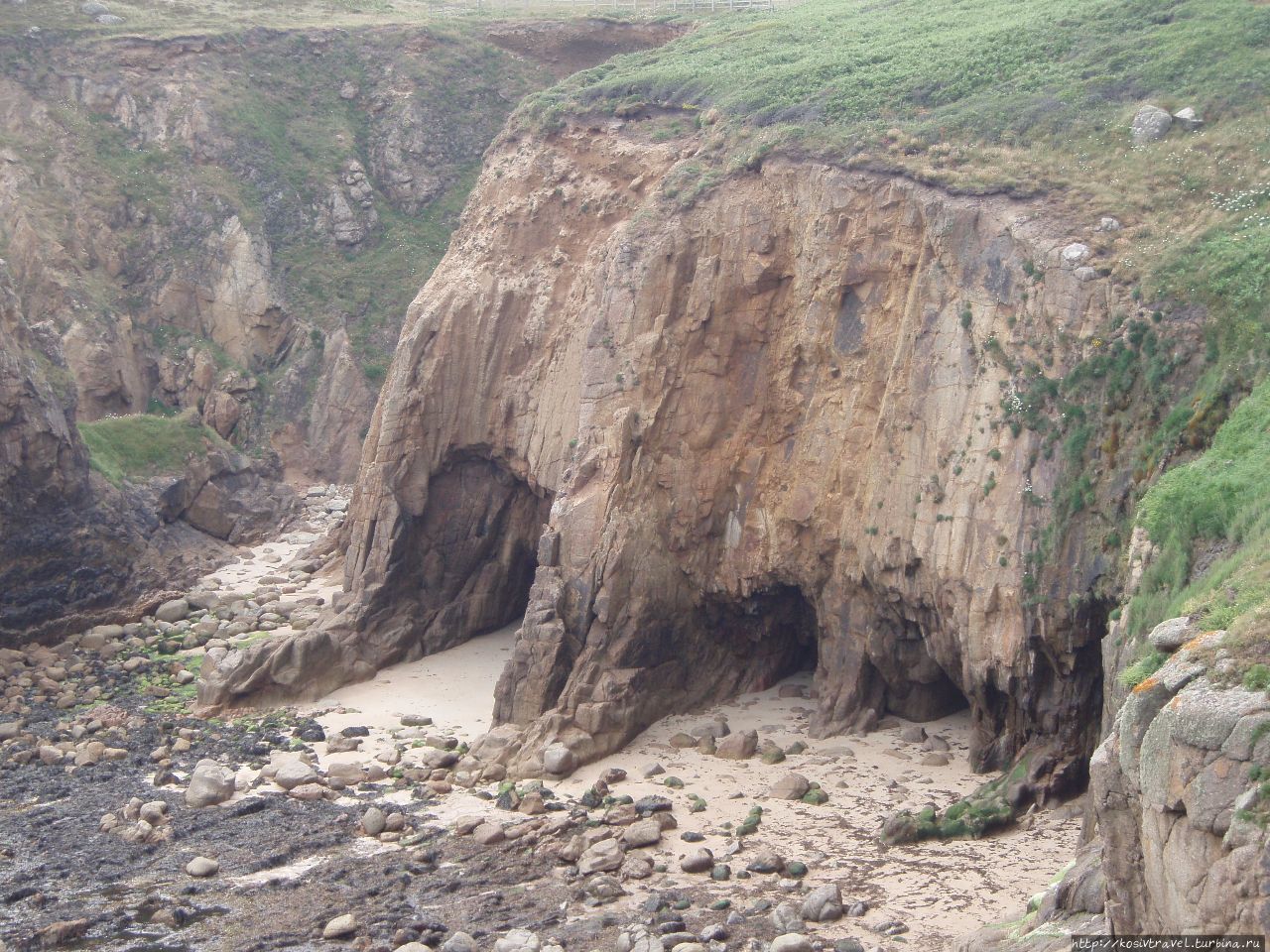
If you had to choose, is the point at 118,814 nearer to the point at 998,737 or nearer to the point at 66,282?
the point at 998,737

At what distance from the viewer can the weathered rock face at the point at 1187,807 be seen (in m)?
12.1

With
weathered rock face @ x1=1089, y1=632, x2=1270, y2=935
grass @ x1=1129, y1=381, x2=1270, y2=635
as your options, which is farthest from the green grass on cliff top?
Result: weathered rock face @ x1=1089, y1=632, x2=1270, y2=935

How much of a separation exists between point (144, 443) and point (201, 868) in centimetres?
2811

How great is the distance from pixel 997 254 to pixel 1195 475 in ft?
27.5

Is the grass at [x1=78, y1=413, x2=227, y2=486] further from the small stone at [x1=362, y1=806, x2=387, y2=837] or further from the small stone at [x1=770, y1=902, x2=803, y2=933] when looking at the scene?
the small stone at [x1=770, y1=902, x2=803, y2=933]

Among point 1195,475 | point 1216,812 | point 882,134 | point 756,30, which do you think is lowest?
point 1216,812

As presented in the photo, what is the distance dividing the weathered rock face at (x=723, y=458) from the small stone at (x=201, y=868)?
6.80 m

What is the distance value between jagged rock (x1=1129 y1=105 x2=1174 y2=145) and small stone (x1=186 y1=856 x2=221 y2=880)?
22.1m

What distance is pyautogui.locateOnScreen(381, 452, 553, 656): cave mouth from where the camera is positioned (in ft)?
125

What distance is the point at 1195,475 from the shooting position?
19.7m

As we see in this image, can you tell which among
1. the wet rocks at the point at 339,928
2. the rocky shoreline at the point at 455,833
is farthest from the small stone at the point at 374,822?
the wet rocks at the point at 339,928

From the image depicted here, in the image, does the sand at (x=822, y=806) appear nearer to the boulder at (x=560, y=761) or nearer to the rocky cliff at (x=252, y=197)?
the boulder at (x=560, y=761)

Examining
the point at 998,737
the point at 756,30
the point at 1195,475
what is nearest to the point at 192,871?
the point at 998,737

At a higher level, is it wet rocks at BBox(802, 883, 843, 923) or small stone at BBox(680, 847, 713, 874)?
wet rocks at BBox(802, 883, 843, 923)
